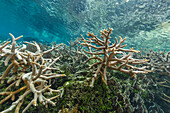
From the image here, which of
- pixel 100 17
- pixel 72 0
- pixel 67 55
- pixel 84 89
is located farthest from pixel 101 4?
pixel 84 89

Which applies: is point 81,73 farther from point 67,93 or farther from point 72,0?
point 72,0

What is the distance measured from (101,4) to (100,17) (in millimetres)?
2663

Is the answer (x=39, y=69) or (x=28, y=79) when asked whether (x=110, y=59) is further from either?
(x=28, y=79)

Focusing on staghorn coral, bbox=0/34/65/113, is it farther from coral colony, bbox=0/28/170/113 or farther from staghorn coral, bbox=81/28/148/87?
staghorn coral, bbox=81/28/148/87

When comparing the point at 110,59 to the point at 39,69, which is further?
the point at 110,59

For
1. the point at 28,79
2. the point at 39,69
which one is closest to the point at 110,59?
the point at 39,69

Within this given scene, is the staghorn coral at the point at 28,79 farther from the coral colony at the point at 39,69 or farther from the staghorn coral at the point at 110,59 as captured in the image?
the staghorn coral at the point at 110,59

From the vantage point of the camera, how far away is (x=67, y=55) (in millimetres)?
3836

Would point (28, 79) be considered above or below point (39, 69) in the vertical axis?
below

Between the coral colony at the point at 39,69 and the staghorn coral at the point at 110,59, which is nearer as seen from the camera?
the coral colony at the point at 39,69

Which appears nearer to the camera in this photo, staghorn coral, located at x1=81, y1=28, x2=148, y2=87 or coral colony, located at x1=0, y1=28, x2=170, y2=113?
coral colony, located at x1=0, y1=28, x2=170, y2=113

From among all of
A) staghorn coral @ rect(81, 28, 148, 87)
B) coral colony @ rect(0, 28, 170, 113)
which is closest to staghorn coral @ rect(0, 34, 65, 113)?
coral colony @ rect(0, 28, 170, 113)

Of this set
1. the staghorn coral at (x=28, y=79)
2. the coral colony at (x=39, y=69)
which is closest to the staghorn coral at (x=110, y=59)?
the coral colony at (x=39, y=69)

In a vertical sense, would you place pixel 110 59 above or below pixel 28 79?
above
